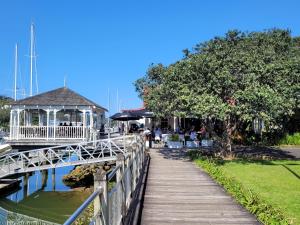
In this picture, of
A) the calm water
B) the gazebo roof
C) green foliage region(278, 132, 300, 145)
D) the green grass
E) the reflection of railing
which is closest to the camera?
the green grass

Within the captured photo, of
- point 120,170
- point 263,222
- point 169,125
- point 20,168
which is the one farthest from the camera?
point 169,125

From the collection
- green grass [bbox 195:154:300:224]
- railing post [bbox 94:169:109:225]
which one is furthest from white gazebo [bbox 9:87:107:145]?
railing post [bbox 94:169:109:225]

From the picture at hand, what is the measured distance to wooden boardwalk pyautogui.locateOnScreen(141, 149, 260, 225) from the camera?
30.6ft

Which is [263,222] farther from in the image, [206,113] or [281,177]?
[206,113]

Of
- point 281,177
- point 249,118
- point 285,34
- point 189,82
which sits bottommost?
point 281,177

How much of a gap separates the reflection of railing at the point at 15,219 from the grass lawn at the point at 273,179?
309 inches

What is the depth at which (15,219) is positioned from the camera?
62.0 feet

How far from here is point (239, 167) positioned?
18.9m

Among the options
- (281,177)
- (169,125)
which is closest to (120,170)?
(281,177)

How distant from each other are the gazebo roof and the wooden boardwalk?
1340cm

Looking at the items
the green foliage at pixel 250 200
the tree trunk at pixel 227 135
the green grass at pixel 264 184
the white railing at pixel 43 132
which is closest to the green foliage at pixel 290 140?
the green grass at pixel 264 184

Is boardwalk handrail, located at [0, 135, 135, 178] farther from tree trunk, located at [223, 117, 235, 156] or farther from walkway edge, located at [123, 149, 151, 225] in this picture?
walkway edge, located at [123, 149, 151, 225]

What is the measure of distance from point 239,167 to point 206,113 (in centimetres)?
289

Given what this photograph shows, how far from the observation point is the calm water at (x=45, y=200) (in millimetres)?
20186
